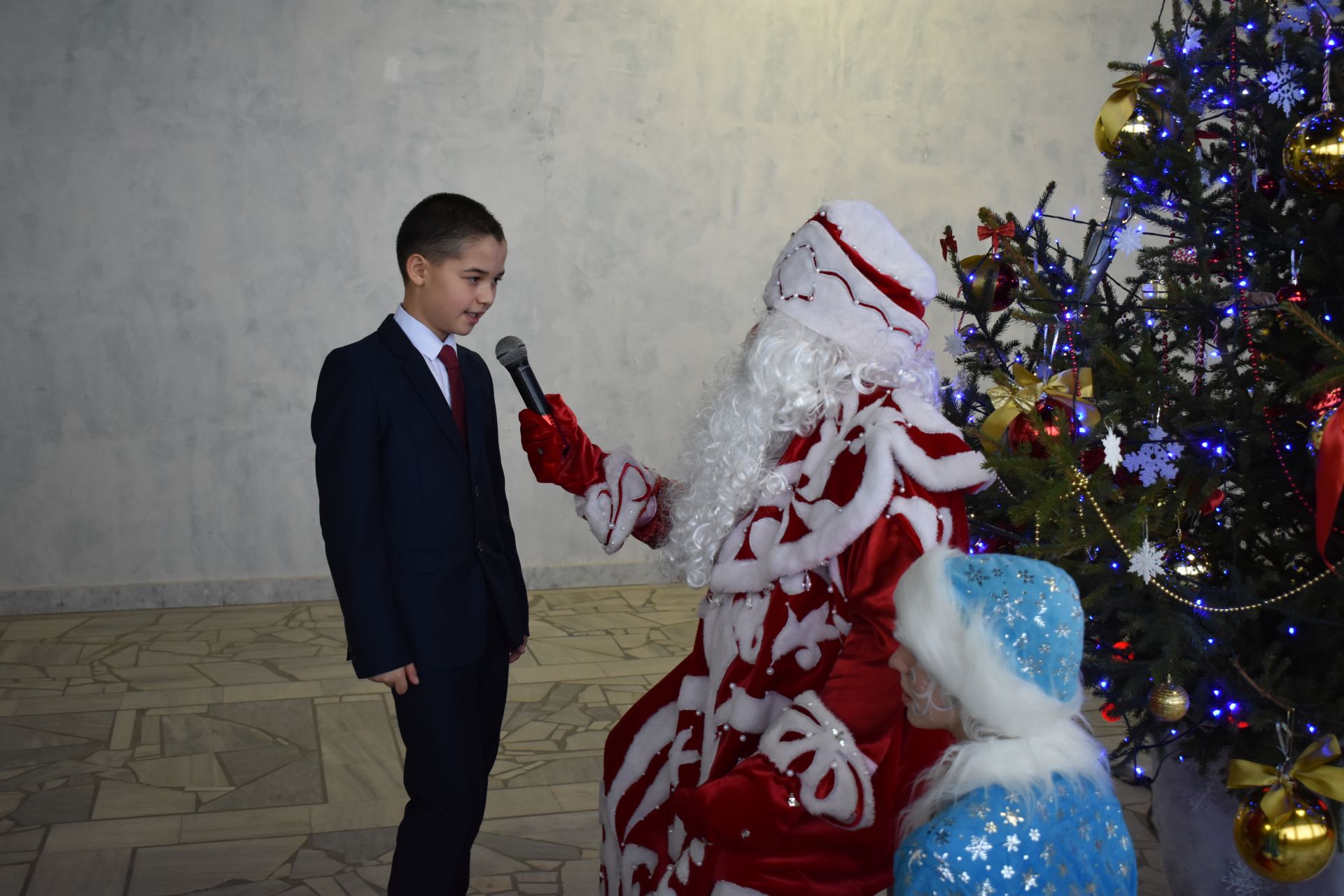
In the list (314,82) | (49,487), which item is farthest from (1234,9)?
(49,487)

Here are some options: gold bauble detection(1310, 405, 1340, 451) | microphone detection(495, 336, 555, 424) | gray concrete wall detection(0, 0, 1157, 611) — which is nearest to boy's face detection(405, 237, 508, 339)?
microphone detection(495, 336, 555, 424)

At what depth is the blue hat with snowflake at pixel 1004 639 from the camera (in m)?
1.33

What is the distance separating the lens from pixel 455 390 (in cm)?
252

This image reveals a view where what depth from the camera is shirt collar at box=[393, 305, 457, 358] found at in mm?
2436

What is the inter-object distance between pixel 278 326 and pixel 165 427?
77cm

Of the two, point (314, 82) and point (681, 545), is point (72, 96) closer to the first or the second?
point (314, 82)

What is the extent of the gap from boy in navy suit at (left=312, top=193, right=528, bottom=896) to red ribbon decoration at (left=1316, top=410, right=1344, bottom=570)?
1600mm

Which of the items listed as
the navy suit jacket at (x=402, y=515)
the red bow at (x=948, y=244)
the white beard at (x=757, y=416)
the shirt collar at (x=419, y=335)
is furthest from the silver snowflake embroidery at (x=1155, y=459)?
the shirt collar at (x=419, y=335)

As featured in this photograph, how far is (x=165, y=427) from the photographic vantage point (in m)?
5.68

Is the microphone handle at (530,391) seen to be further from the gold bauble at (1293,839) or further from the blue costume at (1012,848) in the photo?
the gold bauble at (1293,839)

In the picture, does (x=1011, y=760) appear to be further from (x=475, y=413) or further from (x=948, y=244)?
(x=948, y=244)

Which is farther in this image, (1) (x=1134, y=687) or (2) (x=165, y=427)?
(2) (x=165, y=427)

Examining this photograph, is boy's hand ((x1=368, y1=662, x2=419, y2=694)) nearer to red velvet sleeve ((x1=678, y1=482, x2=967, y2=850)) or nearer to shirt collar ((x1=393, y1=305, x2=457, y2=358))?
shirt collar ((x1=393, y1=305, x2=457, y2=358))

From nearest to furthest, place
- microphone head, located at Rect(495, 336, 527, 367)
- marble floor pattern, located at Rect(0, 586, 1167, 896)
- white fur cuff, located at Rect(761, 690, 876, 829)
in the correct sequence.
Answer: white fur cuff, located at Rect(761, 690, 876, 829) < microphone head, located at Rect(495, 336, 527, 367) < marble floor pattern, located at Rect(0, 586, 1167, 896)
